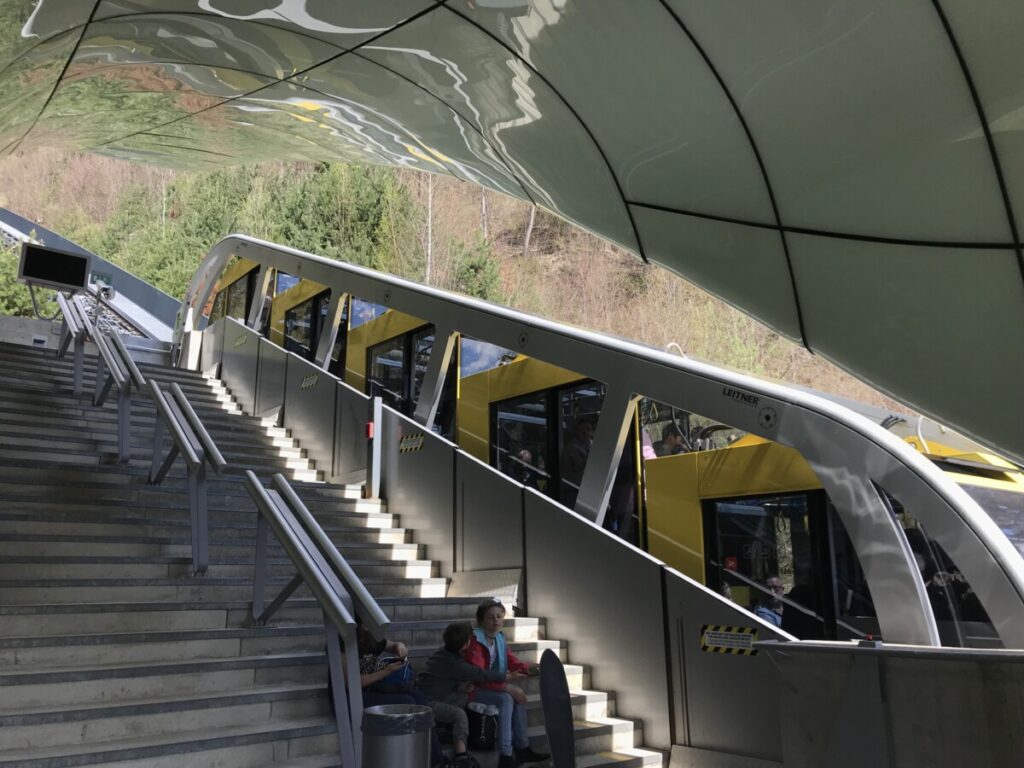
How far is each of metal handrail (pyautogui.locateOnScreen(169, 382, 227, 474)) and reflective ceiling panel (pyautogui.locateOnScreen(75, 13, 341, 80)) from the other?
2584 mm

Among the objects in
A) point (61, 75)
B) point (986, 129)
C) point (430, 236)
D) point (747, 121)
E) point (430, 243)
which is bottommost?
point (986, 129)

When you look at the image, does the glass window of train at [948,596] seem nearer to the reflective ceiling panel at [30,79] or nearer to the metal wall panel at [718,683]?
the metal wall panel at [718,683]

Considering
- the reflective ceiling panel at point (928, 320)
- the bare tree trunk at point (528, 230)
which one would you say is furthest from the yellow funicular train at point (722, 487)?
the bare tree trunk at point (528, 230)

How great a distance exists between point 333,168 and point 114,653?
34.6m

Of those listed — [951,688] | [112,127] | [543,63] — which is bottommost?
[951,688]

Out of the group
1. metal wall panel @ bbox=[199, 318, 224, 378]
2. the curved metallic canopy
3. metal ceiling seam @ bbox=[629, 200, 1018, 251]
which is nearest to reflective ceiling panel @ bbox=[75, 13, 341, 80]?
the curved metallic canopy

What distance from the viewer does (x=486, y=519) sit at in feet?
23.2

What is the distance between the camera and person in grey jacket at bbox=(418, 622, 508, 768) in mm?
4582

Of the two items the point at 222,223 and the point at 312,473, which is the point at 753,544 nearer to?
the point at 312,473

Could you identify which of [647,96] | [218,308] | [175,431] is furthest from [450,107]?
[218,308]

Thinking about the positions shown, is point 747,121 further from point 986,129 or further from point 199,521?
point 199,521

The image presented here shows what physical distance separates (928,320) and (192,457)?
4196 mm

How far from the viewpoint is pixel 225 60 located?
6.75 meters

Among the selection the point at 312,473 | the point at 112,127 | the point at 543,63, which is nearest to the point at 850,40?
the point at 543,63
